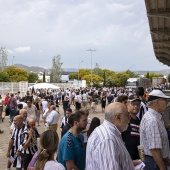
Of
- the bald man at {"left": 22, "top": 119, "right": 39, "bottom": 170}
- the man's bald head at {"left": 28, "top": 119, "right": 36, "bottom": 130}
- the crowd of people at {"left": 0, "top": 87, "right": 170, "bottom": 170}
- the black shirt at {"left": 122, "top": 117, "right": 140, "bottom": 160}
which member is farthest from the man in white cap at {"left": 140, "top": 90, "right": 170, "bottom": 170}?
the man's bald head at {"left": 28, "top": 119, "right": 36, "bottom": 130}

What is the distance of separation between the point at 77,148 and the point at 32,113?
27.1 ft

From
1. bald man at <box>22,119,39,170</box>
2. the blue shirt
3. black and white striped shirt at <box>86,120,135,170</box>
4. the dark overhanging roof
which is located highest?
the dark overhanging roof

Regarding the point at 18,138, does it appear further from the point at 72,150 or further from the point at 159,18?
the point at 159,18

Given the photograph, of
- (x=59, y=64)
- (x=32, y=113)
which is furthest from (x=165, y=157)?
(x=59, y=64)

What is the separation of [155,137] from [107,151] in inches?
56.8

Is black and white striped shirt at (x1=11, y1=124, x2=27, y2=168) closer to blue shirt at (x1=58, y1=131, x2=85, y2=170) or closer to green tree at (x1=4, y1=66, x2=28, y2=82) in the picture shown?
blue shirt at (x1=58, y1=131, x2=85, y2=170)

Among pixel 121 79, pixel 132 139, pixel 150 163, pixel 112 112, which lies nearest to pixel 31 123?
pixel 132 139

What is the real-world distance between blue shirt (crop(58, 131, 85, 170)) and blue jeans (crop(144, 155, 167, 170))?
851mm

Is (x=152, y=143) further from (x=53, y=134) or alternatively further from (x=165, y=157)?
(x=53, y=134)

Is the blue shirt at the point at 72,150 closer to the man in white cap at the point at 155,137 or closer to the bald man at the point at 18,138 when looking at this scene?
the man in white cap at the point at 155,137

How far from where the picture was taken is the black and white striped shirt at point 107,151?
290cm

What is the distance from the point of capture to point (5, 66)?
91.0 metres

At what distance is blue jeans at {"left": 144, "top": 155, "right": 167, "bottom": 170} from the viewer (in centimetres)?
436

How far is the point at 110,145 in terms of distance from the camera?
9.57 ft
